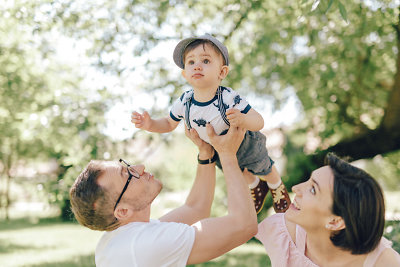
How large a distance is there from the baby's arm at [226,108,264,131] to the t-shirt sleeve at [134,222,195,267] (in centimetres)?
72

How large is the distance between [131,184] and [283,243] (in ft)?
3.24

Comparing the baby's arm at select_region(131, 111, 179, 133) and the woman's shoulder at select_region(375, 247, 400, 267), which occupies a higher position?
the baby's arm at select_region(131, 111, 179, 133)

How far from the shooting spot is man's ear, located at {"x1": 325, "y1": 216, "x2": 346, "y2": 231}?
7.61ft

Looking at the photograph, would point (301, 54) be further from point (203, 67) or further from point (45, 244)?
point (45, 244)

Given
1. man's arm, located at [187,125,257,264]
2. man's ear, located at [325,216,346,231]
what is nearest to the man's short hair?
man's arm, located at [187,125,257,264]

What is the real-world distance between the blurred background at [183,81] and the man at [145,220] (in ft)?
11.9

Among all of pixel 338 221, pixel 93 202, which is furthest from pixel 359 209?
pixel 93 202

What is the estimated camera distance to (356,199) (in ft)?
7.40

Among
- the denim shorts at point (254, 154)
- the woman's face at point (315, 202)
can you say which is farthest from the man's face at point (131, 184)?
the woman's face at point (315, 202)

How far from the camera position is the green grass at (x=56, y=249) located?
8062mm

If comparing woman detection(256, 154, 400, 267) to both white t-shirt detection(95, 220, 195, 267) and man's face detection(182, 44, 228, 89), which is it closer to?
white t-shirt detection(95, 220, 195, 267)

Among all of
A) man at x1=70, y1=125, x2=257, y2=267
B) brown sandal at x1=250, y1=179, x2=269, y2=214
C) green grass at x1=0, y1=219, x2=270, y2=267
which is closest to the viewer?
man at x1=70, y1=125, x2=257, y2=267

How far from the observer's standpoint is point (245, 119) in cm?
272

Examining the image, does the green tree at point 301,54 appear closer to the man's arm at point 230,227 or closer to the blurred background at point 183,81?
the blurred background at point 183,81
